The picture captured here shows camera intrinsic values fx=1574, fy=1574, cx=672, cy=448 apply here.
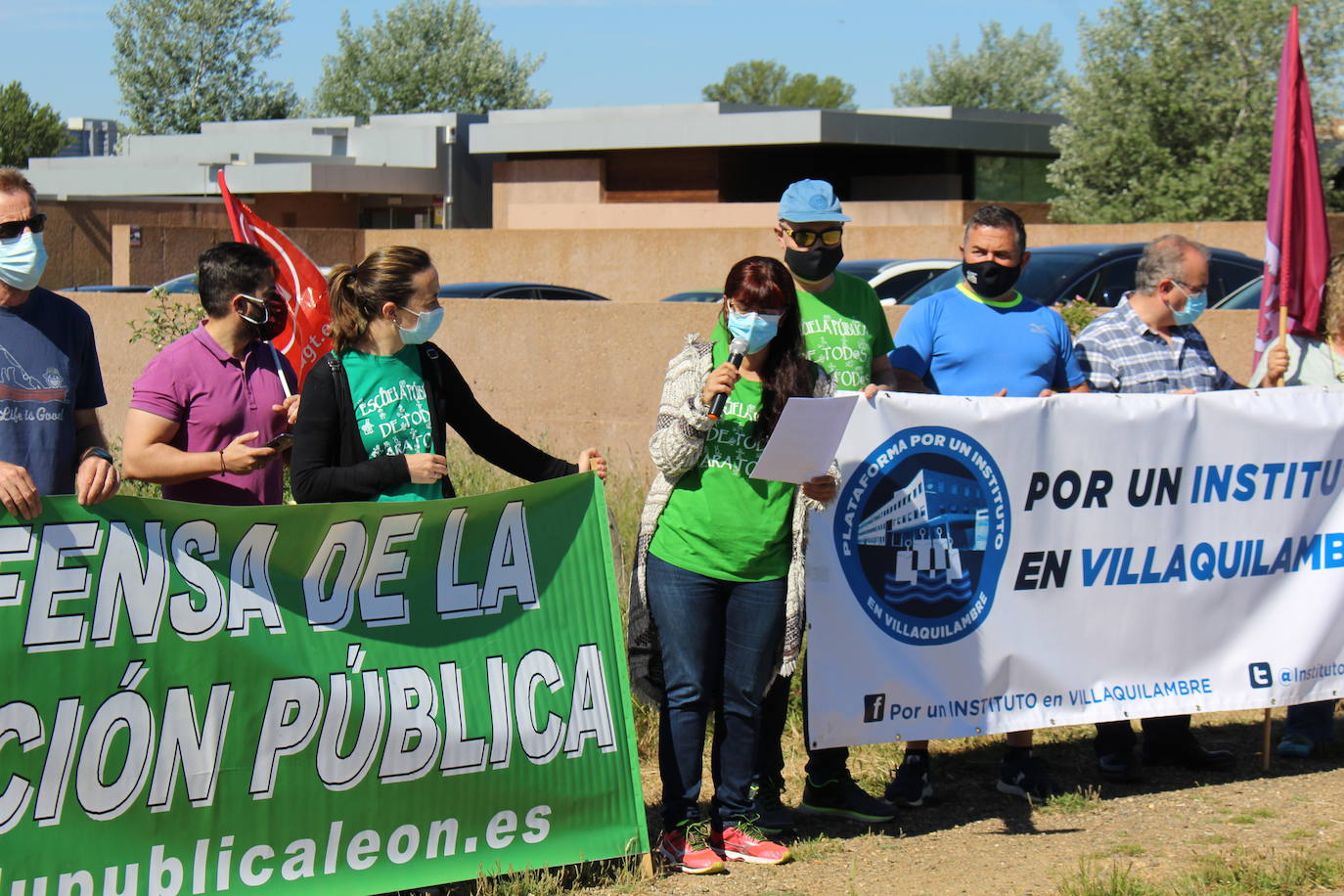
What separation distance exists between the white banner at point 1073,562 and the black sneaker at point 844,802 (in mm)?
339

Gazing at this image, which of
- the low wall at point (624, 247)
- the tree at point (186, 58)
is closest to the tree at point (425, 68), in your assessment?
the tree at point (186, 58)

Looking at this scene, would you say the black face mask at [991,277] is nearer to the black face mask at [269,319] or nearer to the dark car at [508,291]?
the black face mask at [269,319]

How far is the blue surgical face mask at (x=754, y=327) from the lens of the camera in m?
4.77

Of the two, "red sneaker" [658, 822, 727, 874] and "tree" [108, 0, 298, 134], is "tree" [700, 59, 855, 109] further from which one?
"red sneaker" [658, 822, 727, 874]

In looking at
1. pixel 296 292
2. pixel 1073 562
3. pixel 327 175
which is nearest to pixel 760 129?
pixel 327 175

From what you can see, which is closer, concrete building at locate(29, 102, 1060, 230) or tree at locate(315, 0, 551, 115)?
concrete building at locate(29, 102, 1060, 230)

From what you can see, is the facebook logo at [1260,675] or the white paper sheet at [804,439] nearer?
the white paper sheet at [804,439]

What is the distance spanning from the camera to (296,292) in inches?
299

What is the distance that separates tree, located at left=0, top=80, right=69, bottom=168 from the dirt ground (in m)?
72.3

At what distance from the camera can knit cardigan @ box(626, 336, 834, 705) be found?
4828 mm

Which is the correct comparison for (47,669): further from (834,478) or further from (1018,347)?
(1018,347)

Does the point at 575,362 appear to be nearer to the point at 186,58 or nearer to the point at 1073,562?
the point at 1073,562

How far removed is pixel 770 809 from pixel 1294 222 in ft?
10.8

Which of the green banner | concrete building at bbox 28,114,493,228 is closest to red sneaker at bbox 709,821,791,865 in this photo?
the green banner
